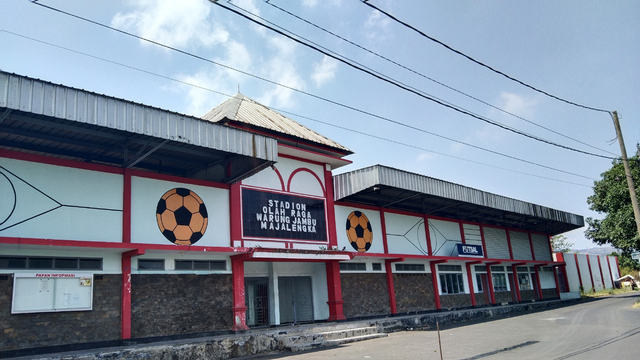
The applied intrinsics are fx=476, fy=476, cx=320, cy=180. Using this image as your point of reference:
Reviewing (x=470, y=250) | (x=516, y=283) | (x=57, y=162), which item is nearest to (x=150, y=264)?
(x=57, y=162)

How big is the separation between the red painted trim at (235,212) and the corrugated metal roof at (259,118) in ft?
8.17

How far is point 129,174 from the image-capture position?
13695 millimetres

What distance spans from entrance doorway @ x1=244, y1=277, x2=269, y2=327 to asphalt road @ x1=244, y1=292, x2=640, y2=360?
4754 mm

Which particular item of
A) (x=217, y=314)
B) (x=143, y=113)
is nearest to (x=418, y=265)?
(x=217, y=314)

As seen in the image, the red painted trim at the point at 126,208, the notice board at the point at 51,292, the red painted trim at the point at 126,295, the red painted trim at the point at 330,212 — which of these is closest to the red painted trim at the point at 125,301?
the red painted trim at the point at 126,295

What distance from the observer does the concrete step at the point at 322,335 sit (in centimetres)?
1415

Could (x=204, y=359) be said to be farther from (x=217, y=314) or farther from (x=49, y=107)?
(x=49, y=107)

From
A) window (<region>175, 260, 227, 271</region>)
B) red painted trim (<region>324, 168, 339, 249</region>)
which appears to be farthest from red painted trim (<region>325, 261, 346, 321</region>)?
window (<region>175, 260, 227, 271</region>)

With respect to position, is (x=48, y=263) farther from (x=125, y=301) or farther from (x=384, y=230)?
(x=384, y=230)

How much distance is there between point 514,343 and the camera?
13328 mm

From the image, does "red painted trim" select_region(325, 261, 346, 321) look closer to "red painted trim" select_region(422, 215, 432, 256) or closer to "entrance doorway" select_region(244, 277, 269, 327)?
"entrance doorway" select_region(244, 277, 269, 327)

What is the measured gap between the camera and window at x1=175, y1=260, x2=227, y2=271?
1463cm

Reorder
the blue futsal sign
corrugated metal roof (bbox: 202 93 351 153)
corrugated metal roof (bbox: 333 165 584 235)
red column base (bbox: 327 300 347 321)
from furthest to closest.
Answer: the blue futsal sign < corrugated metal roof (bbox: 333 165 584 235) < red column base (bbox: 327 300 347 321) < corrugated metal roof (bbox: 202 93 351 153)

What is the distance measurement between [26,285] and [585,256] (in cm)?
4703
